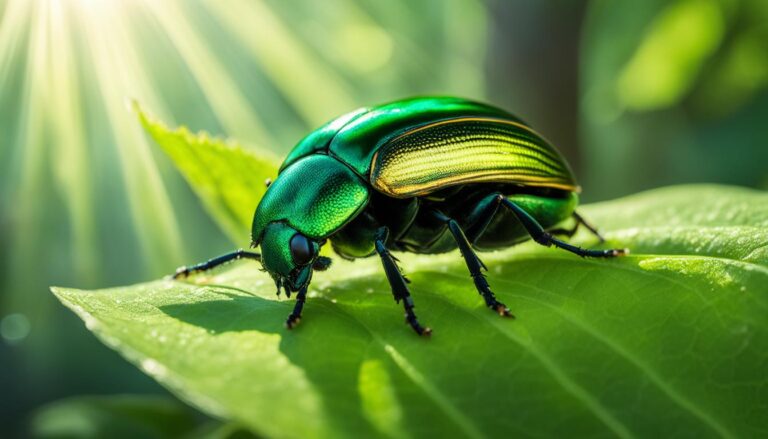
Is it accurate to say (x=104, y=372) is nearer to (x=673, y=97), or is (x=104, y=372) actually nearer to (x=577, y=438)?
(x=673, y=97)

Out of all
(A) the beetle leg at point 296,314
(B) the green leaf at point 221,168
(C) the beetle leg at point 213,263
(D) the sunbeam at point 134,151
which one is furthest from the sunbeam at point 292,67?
(A) the beetle leg at point 296,314

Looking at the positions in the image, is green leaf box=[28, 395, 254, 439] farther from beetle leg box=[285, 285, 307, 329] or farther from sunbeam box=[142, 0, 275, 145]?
sunbeam box=[142, 0, 275, 145]

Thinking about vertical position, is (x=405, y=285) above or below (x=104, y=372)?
above

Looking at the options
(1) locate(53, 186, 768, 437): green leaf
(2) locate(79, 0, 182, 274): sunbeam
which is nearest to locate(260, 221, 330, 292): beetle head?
(1) locate(53, 186, 768, 437): green leaf

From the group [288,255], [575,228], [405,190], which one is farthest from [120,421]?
[575,228]

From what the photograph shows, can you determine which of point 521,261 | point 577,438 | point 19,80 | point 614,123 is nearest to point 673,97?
point 614,123

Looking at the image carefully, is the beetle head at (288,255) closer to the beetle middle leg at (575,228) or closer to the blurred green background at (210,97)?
the blurred green background at (210,97)
